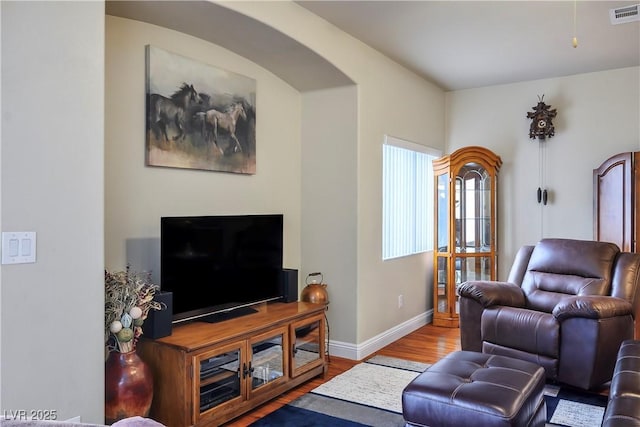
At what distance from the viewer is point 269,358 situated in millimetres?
2998

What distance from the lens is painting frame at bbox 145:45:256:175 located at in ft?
9.37

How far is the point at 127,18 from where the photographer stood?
2748 millimetres

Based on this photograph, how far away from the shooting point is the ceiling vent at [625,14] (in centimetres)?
311

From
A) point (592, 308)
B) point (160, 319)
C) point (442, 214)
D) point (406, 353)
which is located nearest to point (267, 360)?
point (160, 319)

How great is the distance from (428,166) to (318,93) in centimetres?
172

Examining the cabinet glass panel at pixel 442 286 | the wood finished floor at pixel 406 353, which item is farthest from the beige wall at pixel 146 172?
the cabinet glass panel at pixel 442 286

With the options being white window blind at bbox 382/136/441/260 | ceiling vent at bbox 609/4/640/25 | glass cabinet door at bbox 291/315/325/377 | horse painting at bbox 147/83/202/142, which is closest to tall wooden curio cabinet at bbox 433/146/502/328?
white window blind at bbox 382/136/441/260

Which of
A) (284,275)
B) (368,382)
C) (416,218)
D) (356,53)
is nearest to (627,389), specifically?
(368,382)

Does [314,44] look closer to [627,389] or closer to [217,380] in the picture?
[217,380]

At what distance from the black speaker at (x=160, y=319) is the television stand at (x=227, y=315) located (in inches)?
15.5

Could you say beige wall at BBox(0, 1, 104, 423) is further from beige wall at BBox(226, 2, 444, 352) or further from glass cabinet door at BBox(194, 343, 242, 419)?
beige wall at BBox(226, 2, 444, 352)

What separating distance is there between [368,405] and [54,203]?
2.04m

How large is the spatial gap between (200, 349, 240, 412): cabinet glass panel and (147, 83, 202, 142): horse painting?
→ 1308 mm

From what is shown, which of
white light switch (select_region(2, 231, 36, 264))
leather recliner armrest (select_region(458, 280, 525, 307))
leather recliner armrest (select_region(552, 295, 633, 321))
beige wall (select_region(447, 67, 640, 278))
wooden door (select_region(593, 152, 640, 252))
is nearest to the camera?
white light switch (select_region(2, 231, 36, 264))
